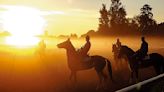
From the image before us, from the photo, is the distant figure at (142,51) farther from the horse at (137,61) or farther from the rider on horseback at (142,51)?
the horse at (137,61)

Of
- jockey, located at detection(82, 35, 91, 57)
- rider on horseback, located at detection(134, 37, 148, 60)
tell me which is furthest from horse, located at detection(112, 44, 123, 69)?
jockey, located at detection(82, 35, 91, 57)

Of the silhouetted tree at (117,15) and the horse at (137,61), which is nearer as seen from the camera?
the horse at (137,61)

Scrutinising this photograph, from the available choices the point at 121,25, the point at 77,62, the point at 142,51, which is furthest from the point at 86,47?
the point at 121,25

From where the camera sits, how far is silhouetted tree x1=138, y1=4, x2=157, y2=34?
11138cm

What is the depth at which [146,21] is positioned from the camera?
117000 mm

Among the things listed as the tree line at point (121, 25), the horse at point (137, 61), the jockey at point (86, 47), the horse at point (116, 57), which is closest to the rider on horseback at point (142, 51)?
the horse at point (137, 61)

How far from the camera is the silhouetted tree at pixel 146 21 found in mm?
111375

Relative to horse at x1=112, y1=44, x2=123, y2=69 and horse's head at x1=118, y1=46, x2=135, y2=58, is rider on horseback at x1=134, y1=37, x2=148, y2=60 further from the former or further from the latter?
horse at x1=112, y1=44, x2=123, y2=69

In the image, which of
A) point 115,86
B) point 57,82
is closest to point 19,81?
point 57,82

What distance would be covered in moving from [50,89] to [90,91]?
5.63ft

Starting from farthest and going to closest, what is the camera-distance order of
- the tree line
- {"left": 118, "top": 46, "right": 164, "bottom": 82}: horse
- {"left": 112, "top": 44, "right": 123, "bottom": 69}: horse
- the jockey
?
the tree line
{"left": 112, "top": 44, "right": 123, "bottom": 69}: horse
{"left": 118, "top": 46, "right": 164, "bottom": 82}: horse
the jockey

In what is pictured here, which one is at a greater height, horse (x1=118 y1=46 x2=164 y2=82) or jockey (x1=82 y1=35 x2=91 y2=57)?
jockey (x1=82 y1=35 x2=91 y2=57)

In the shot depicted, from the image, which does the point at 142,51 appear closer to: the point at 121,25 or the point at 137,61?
the point at 137,61

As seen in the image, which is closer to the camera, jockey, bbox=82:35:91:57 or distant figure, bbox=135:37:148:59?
jockey, bbox=82:35:91:57
